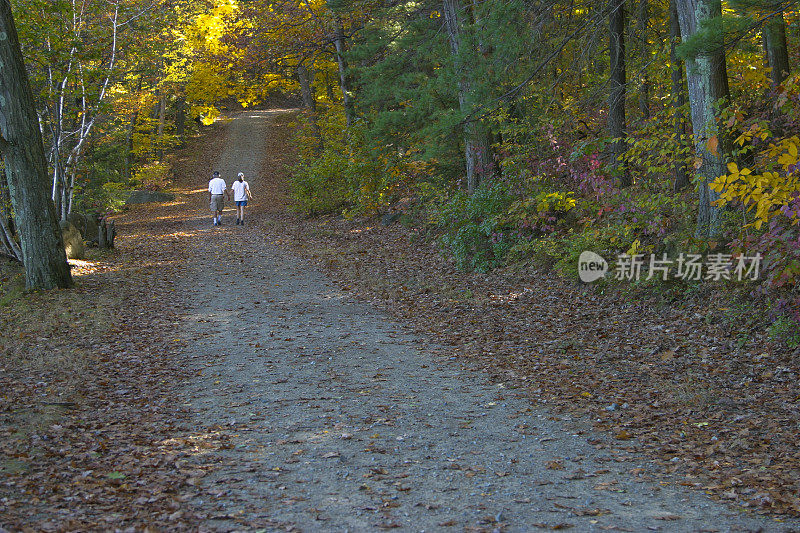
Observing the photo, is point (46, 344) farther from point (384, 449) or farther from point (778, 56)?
point (778, 56)

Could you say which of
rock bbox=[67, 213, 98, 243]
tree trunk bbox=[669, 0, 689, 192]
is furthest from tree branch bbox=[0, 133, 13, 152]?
tree trunk bbox=[669, 0, 689, 192]

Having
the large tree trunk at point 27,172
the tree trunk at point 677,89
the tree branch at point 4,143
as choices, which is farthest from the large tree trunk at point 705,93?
the tree branch at point 4,143

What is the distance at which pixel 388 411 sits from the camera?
6.09 m

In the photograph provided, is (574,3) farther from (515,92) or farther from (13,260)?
(13,260)

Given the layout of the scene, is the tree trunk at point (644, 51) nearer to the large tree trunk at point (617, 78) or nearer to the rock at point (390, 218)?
the large tree trunk at point (617, 78)

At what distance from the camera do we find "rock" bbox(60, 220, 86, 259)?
14.3 metres

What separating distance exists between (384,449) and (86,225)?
14732 millimetres

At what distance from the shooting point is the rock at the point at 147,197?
2786 centimetres

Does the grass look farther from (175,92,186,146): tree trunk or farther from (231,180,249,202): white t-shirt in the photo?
(175,92,186,146): tree trunk

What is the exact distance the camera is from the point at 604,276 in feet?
31.8

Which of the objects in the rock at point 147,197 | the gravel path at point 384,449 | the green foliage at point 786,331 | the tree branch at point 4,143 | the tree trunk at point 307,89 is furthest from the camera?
the tree trunk at point 307,89

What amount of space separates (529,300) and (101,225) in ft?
38.8

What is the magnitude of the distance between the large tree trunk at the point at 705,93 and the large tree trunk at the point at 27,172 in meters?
10.2

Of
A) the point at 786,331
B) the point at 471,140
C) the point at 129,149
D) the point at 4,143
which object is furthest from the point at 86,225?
the point at 786,331
